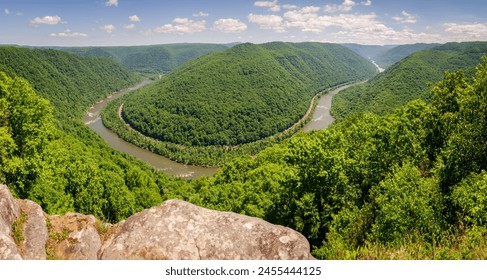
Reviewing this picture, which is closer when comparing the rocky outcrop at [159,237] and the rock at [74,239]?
the rocky outcrop at [159,237]

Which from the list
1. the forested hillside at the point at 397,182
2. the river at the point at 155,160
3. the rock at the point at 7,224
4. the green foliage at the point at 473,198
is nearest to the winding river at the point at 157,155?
the river at the point at 155,160

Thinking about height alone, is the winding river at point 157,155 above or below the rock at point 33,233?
below

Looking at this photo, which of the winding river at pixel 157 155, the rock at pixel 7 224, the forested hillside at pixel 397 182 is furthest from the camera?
the winding river at pixel 157 155

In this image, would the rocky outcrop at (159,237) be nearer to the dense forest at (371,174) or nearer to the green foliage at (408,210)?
the dense forest at (371,174)

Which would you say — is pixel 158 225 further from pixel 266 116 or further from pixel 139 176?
pixel 266 116

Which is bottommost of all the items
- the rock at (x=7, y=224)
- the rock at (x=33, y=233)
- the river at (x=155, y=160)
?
the river at (x=155, y=160)

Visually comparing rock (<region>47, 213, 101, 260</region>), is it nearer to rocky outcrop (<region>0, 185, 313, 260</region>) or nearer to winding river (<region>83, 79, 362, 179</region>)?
rocky outcrop (<region>0, 185, 313, 260</region>)

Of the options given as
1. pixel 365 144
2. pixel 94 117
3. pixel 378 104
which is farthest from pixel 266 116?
pixel 365 144

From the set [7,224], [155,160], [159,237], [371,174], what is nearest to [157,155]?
[155,160]
